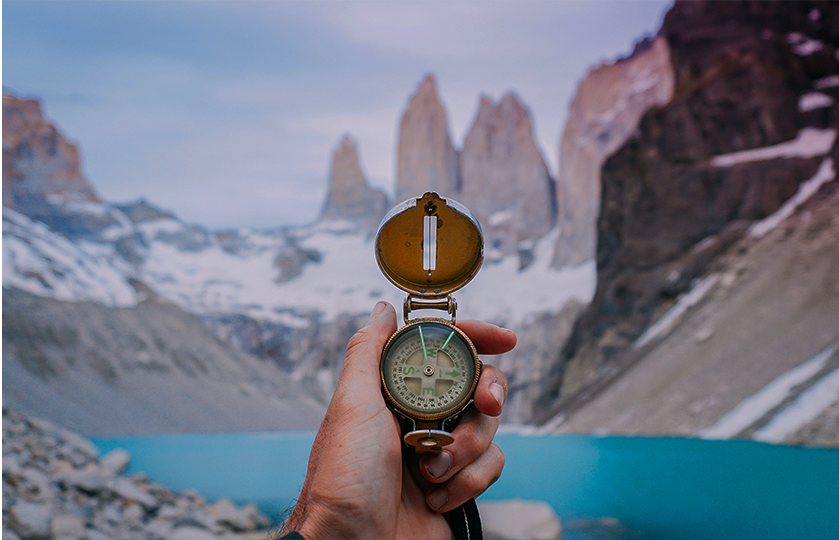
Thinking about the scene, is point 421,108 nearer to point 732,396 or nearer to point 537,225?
point 537,225

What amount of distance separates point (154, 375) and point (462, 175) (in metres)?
45.9

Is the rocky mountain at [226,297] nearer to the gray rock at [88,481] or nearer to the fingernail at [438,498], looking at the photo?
the gray rock at [88,481]

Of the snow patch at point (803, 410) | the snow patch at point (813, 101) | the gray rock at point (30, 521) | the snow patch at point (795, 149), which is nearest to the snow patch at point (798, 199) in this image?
the snow patch at point (795, 149)

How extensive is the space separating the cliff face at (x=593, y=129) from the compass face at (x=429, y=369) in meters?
51.9

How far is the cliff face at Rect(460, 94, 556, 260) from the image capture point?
218 ft

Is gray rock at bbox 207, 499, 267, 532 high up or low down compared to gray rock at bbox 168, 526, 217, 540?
up

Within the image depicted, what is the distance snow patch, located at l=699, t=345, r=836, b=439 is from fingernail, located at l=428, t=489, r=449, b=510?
12.7 metres

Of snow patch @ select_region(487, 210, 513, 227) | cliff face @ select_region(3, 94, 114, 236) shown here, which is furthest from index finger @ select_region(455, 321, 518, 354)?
snow patch @ select_region(487, 210, 513, 227)

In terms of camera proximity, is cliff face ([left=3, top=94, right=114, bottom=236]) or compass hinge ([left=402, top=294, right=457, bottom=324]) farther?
cliff face ([left=3, top=94, right=114, bottom=236])

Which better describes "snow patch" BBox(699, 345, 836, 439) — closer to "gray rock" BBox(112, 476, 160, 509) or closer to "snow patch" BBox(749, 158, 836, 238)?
"snow patch" BBox(749, 158, 836, 238)

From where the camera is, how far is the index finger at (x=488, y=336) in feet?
7.38

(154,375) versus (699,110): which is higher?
(699,110)

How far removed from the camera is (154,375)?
3123 cm

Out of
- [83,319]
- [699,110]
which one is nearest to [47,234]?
[83,319]
